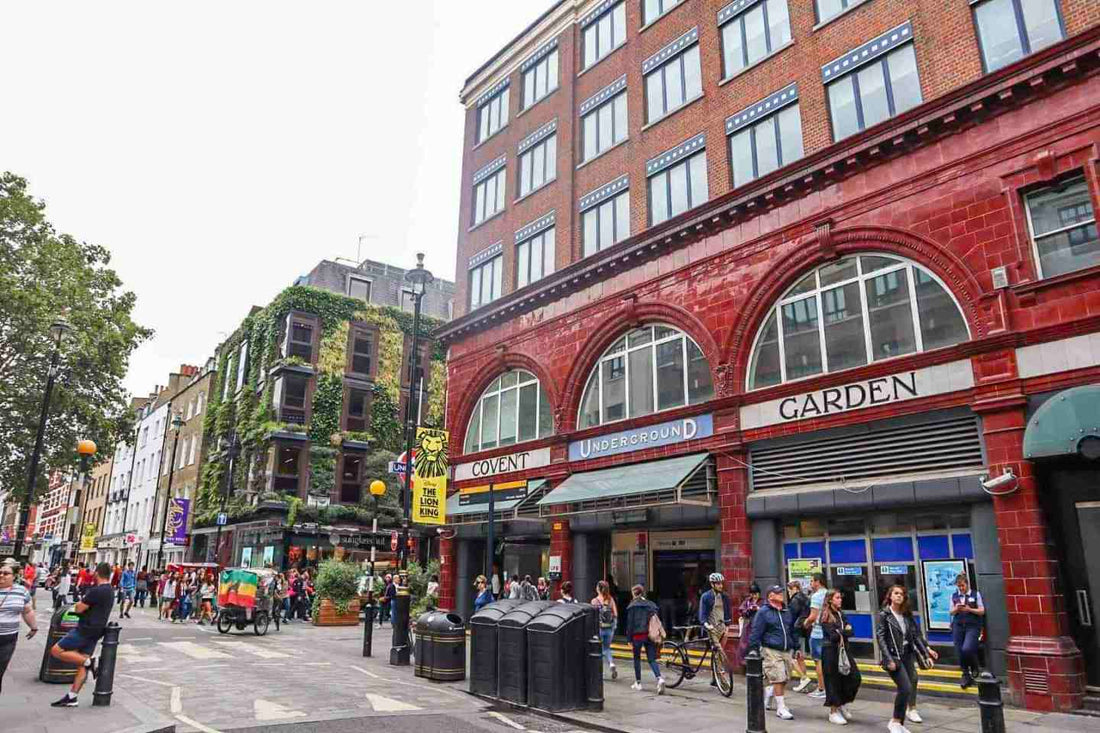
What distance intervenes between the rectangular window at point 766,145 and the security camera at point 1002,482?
844cm

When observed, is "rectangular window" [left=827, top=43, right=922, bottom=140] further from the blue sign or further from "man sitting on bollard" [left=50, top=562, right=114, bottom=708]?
"man sitting on bollard" [left=50, top=562, right=114, bottom=708]

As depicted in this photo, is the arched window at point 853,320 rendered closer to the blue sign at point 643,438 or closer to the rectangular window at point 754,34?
the blue sign at point 643,438

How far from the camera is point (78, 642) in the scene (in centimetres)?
1002

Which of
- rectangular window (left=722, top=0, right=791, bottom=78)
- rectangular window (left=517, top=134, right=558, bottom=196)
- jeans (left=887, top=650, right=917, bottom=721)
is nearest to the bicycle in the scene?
jeans (left=887, top=650, right=917, bottom=721)

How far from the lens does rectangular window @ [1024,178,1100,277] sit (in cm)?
1175

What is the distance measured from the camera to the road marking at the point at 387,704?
9961 mm

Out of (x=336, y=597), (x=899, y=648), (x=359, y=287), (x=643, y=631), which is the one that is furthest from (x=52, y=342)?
(x=899, y=648)

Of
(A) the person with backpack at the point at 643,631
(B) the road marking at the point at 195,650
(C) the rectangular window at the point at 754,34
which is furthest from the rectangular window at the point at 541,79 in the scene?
(B) the road marking at the point at 195,650

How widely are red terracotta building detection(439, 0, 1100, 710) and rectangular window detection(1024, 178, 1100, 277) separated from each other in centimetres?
5

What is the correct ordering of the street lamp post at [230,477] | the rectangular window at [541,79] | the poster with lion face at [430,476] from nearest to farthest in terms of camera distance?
the poster with lion face at [430,476], the rectangular window at [541,79], the street lamp post at [230,477]

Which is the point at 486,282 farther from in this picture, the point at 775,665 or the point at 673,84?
the point at 775,665

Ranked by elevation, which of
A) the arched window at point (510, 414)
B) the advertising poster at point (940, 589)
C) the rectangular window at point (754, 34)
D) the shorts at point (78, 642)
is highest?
the rectangular window at point (754, 34)

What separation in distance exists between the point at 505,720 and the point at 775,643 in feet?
13.4

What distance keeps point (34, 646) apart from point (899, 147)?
21875 mm
